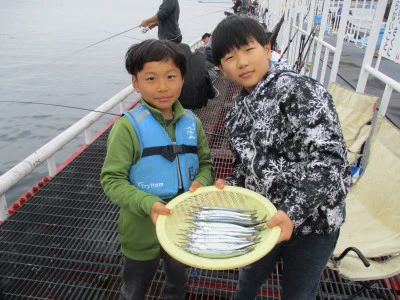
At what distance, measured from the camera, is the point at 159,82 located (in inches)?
70.6

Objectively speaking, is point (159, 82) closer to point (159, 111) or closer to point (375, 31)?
point (159, 111)

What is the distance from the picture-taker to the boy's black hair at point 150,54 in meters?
1.76

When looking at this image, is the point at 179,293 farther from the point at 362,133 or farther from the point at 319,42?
the point at 319,42

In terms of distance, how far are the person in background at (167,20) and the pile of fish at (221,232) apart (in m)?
6.14

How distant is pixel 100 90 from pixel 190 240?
1164cm

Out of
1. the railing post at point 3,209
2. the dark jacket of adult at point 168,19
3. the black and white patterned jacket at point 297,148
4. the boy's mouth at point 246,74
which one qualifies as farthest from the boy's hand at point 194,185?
the dark jacket of adult at point 168,19

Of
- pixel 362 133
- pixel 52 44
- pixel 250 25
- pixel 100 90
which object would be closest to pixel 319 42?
pixel 362 133

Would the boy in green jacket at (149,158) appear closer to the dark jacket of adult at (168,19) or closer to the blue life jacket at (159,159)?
the blue life jacket at (159,159)

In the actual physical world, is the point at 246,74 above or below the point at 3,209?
above

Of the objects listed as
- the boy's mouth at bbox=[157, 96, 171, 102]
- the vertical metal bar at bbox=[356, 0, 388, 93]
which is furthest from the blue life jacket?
the vertical metal bar at bbox=[356, 0, 388, 93]

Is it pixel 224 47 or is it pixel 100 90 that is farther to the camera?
pixel 100 90

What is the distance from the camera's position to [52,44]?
1970 centimetres

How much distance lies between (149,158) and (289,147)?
2.65ft

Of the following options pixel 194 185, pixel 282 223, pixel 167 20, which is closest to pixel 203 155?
pixel 194 185
